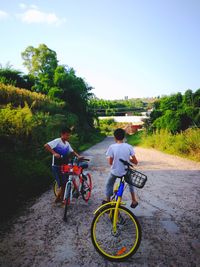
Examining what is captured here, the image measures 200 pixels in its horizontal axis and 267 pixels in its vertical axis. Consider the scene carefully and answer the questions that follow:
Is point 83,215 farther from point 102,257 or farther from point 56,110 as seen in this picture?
point 56,110

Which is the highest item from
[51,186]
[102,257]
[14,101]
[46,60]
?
[46,60]

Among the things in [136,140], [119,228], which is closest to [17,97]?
[119,228]

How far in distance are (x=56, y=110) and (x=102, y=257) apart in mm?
17331

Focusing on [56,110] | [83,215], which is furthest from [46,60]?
[83,215]

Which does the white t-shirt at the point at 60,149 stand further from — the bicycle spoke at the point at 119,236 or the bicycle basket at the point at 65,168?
the bicycle spoke at the point at 119,236

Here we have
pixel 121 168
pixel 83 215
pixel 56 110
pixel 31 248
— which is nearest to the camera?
pixel 31 248

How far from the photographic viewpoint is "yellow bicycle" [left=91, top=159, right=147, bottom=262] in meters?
3.47

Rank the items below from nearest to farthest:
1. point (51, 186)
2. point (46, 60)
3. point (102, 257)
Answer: point (102, 257), point (51, 186), point (46, 60)

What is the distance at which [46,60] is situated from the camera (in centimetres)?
3806

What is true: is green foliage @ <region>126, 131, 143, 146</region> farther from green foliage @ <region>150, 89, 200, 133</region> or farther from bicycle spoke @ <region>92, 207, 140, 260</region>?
bicycle spoke @ <region>92, 207, 140, 260</region>

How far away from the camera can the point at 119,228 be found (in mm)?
3791

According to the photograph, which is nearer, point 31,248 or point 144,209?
point 31,248

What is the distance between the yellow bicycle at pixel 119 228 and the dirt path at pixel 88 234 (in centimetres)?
15

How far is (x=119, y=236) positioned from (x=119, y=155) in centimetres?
142
